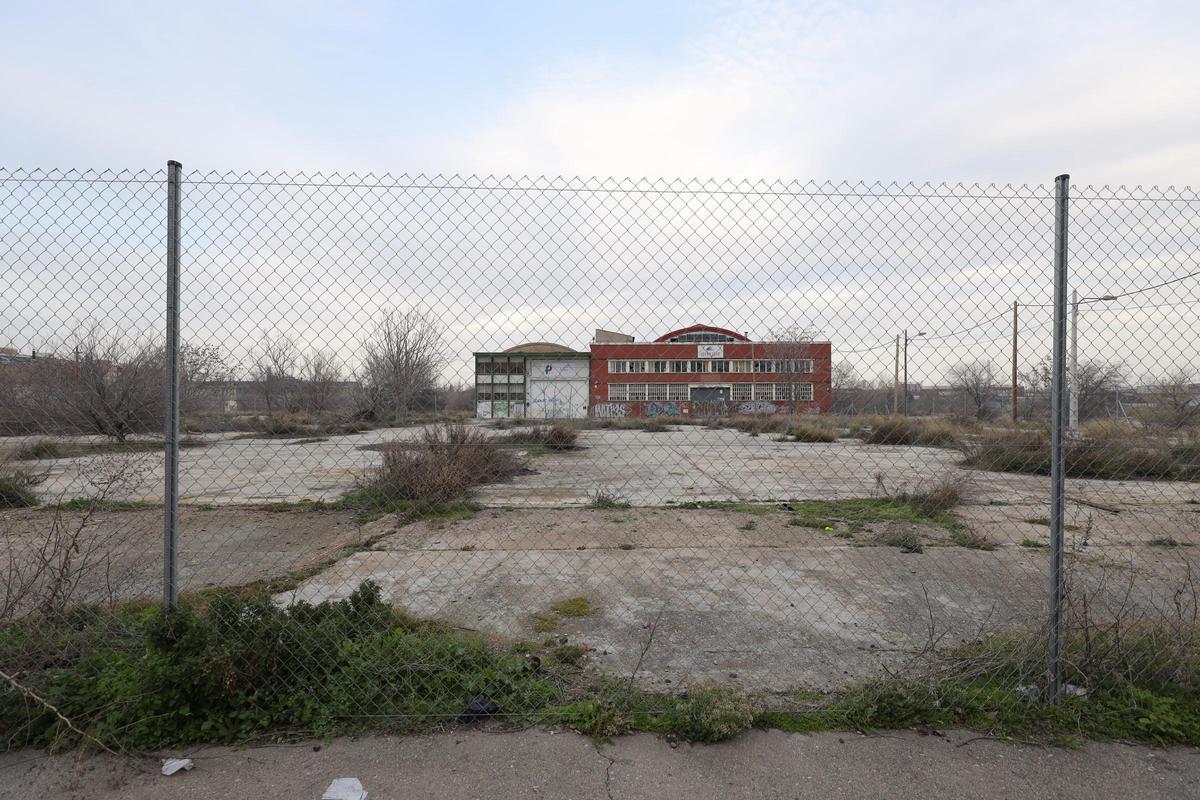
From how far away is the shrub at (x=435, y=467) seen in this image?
8.34 m

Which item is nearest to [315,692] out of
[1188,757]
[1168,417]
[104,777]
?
[104,777]

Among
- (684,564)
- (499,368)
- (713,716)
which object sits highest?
(499,368)

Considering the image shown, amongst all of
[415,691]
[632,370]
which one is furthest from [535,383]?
[415,691]

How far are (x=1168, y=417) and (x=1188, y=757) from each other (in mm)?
2723

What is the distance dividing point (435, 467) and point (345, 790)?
675 cm

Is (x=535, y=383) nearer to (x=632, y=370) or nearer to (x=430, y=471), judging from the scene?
(x=632, y=370)

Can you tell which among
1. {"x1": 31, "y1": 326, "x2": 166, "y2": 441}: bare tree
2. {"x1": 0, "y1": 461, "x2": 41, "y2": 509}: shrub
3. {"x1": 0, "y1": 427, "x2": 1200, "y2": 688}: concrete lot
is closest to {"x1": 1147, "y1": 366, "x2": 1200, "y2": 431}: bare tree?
{"x1": 0, "y1": 427, "x2": 1200, "y2": 688}: concrete lot

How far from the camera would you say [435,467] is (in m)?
8.72

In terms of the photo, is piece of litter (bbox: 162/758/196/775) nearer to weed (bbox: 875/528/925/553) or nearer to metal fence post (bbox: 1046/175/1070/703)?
metal fence post (bbox: 1046/175/1070/703)

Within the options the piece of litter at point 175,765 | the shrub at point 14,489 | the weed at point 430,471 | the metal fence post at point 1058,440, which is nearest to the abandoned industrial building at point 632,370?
the metal fence post at point 1058,440

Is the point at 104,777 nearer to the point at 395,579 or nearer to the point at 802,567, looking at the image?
the point at 395,579

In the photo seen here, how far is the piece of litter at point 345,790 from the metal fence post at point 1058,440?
287 centimetres

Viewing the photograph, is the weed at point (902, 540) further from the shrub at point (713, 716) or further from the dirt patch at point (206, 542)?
the dirt patch at point (206, 542)

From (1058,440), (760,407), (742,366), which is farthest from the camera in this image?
(760,407)
